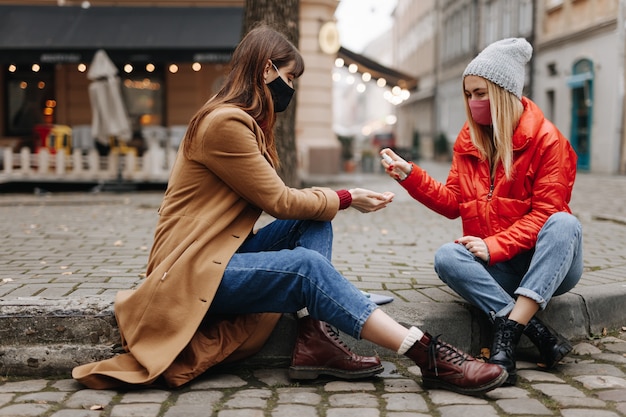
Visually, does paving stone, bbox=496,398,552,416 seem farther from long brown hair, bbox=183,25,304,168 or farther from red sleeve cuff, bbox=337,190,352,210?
long brown hair, bbox=183,25,304,168

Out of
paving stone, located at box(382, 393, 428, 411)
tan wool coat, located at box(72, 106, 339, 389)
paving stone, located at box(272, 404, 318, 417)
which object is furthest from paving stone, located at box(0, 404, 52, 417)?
paving stone, located at box(382, 393, 428, 411)

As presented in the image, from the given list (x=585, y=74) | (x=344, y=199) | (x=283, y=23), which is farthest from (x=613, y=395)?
(x=585, y=74)

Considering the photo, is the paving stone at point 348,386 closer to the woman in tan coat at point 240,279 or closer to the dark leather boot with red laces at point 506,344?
the woman in tan coat at point 240,279

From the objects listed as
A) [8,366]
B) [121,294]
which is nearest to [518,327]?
[121,294]

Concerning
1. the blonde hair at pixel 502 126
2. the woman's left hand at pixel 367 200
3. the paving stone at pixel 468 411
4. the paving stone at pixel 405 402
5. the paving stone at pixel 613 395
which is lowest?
the paving stone at pixel 405 402

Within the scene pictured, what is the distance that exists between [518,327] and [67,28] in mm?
14987

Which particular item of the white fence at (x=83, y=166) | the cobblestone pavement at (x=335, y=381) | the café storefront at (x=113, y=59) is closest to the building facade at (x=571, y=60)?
the café storefront at (x=113, y=59)

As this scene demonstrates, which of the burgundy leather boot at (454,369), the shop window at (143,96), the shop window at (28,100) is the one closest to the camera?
the burgundy leather boot at (454,369)

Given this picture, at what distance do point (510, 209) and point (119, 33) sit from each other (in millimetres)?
13912

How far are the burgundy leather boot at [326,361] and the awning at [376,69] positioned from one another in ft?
54.9

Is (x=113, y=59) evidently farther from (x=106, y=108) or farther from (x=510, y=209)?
(x=510, y=209)

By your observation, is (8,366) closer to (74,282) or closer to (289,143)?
(74,282)

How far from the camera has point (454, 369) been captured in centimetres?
306

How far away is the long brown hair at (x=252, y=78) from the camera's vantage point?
10.6 ft
